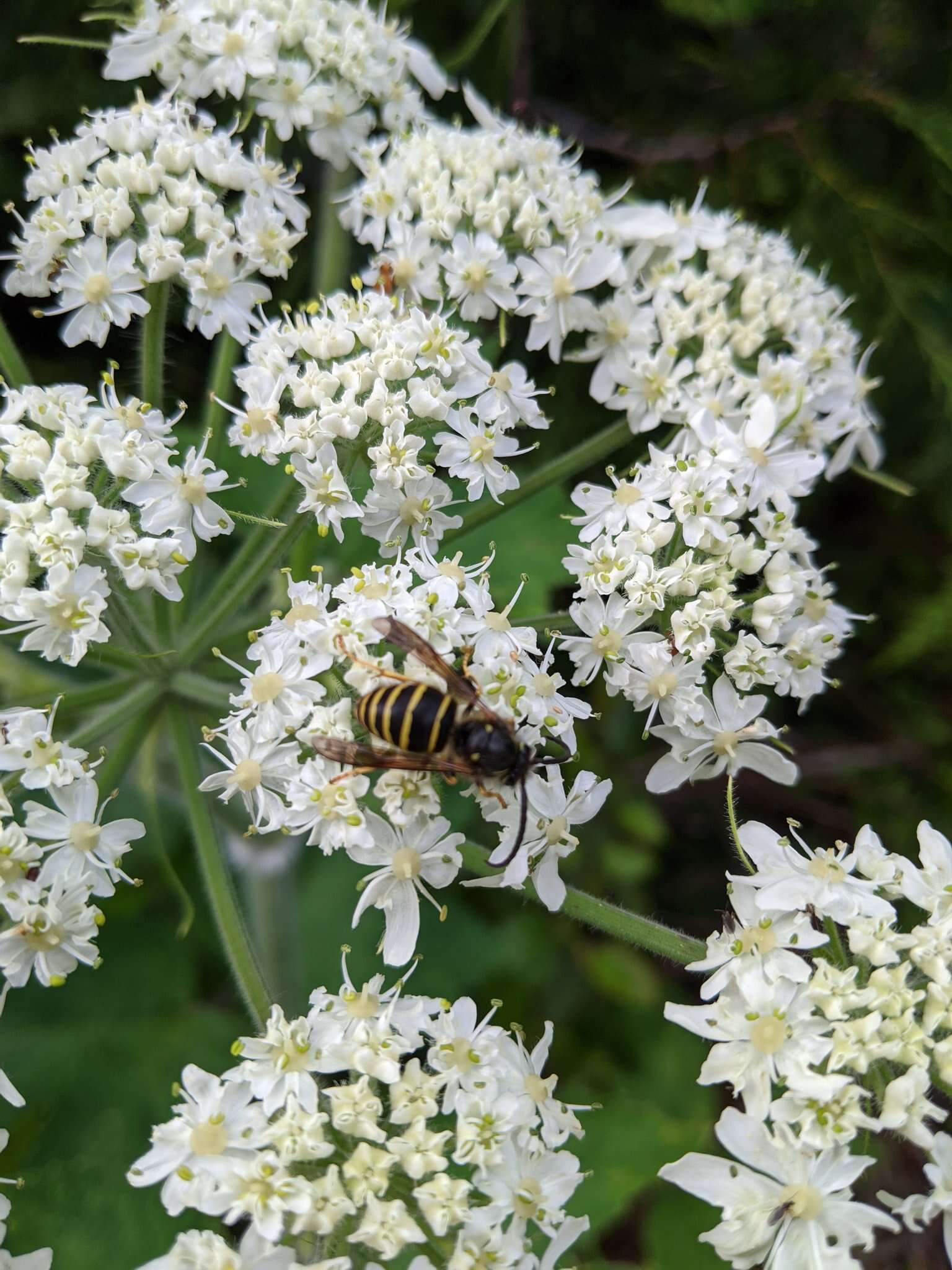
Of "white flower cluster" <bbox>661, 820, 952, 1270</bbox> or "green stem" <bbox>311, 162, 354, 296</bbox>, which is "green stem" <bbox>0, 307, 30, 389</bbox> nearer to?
"green stem" <bbox>311, 162, 354, 296</bbox>

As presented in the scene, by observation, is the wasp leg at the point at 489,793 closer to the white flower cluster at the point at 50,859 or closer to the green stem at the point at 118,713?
the white flower cluster at the point at 50,859

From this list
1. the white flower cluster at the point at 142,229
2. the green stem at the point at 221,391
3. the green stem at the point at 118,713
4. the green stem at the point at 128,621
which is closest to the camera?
the green stem at the point at 128,621

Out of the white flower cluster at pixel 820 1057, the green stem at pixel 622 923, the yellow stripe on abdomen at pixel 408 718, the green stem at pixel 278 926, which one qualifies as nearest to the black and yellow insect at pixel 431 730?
the yellow stripe on abdomen at pixel 408 718

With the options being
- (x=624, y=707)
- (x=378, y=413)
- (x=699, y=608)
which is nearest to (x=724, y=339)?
(x=699, y=608)

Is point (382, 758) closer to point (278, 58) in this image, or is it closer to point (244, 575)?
point (244, 575)

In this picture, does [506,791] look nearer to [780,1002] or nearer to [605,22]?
[780,1002]
